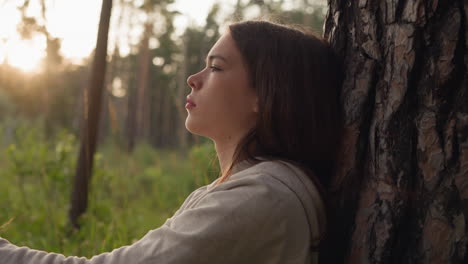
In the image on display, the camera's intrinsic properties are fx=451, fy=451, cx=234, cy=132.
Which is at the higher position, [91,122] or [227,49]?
[227,49]

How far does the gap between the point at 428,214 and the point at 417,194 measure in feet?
0.20

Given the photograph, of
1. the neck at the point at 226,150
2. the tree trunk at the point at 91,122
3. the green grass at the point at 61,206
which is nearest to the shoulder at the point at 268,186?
the neck at the point at 226,150

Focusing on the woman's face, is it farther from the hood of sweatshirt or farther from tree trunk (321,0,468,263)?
tree trunk (321,0,468,263)

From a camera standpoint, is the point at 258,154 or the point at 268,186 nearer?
the point at 268,186

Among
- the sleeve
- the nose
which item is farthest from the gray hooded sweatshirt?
the nose

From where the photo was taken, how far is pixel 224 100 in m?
1.54

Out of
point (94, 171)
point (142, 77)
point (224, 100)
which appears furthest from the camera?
point (142, 77)

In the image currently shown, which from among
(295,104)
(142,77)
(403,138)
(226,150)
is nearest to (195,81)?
(226,150)

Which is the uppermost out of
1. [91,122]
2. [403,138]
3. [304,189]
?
[403,138]

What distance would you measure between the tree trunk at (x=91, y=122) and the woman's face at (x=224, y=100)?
1434 millimetres

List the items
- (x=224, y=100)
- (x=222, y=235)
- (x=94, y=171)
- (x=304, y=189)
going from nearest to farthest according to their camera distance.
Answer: (x=222, y=235), (x=304, y=189), (x=224, y=100), (x=94, y=171)

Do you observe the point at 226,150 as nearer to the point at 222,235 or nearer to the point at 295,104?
the point at 295,104

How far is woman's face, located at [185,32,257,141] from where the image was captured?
154cm

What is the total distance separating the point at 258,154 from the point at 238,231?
0.38m
